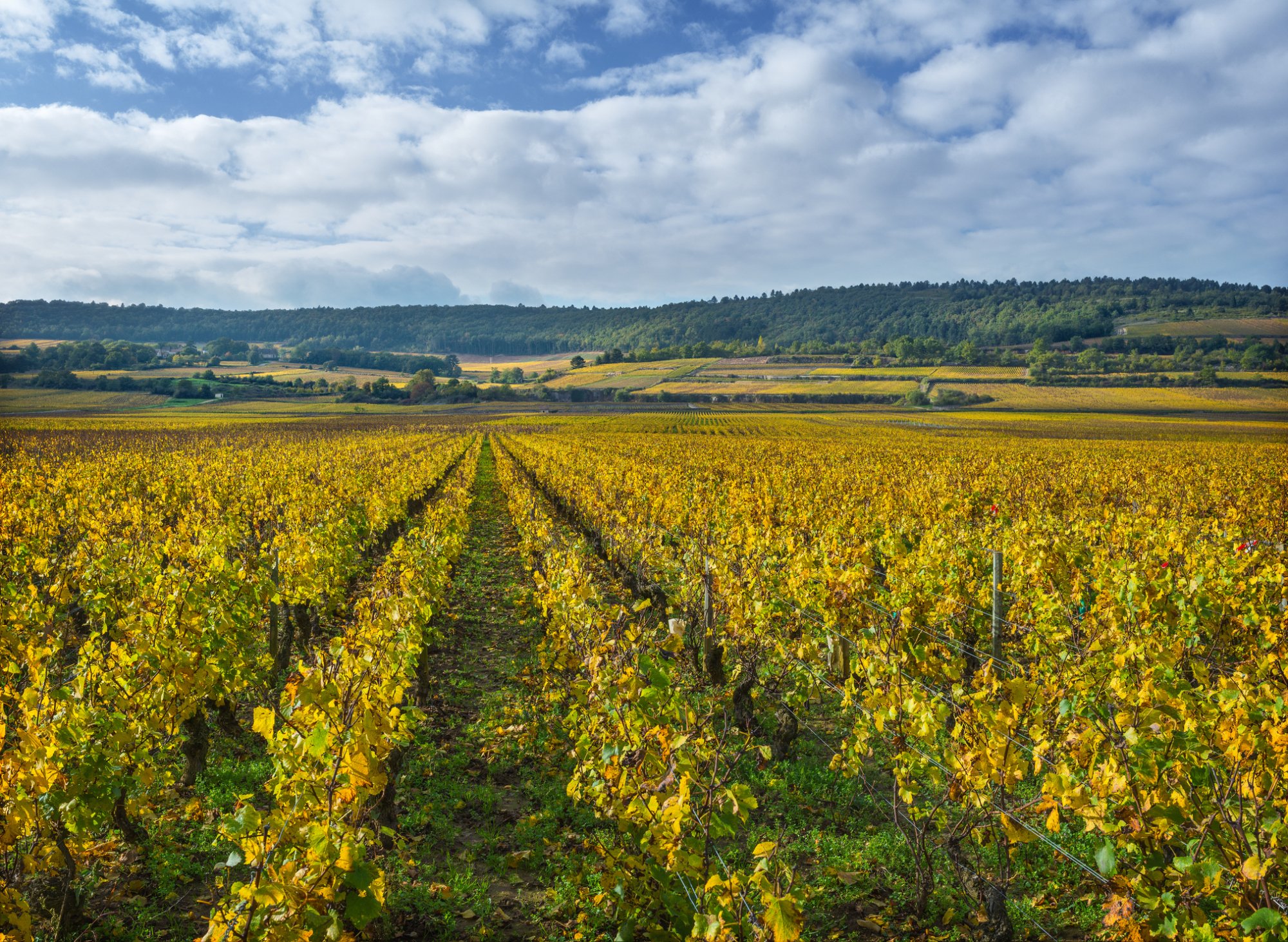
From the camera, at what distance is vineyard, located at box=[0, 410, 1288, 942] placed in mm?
3141

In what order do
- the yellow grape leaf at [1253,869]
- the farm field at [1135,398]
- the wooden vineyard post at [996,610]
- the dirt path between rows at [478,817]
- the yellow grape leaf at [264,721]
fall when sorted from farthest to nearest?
the farm field at [1135,398], the wooden vineyard post at [996,610], the dirt path between rows at [478,817], the yellow grape leaf at [264,721], the yellow grape leaf at [1253,869]

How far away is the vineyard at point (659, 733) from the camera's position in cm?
314

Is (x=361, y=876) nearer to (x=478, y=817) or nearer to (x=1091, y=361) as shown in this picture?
(x=478, y=817)

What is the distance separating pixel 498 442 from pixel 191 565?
122 feet

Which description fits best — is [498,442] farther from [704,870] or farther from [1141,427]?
[1141,427]

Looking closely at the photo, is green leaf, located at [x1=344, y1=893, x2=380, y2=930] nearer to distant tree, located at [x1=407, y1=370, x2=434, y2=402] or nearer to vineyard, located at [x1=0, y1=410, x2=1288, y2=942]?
vineyard, located at [x1=0, y1=410, x2=1288, y2=942]

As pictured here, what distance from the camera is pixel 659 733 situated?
3736mm

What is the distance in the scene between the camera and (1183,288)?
186000 millimetres

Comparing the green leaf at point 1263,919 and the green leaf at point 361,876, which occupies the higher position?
Answer: the green leaf at point 1263,919

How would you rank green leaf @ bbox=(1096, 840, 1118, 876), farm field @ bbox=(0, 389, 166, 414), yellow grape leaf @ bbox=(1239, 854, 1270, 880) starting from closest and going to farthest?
yellow grape leaf @ bbox=(1239, 854, 1270, 880) → green leaf @ bbox=(1096, 840, 1118, 876) → farm field @ bbox=(0, 389, 166, 414)

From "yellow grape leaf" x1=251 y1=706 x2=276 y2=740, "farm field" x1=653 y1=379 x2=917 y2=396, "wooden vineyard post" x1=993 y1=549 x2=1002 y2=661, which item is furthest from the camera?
"farm field" x1=653 y1=379 x2=917 y2=396

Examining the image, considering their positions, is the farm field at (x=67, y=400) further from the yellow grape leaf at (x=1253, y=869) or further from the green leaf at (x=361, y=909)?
the yellow grape leaf at (x=1253, y=869)

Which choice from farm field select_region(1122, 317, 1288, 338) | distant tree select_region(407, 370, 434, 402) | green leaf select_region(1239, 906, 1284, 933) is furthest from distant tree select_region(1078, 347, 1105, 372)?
green leaf select_region(1239, 906, 1284, 933)

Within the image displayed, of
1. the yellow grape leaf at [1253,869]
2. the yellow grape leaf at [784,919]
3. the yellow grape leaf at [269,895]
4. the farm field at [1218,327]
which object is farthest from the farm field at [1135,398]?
the yellow grape leaf at [269,895]
